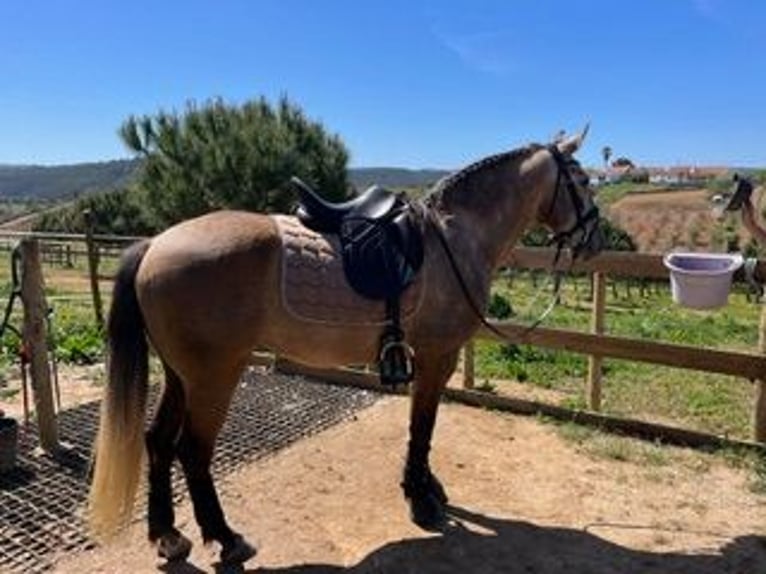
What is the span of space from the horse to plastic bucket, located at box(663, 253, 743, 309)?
1217mm

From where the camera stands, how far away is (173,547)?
3697mm

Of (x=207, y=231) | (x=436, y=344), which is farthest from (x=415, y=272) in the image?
(x=207, y=231)

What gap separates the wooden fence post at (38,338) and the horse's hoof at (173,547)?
1.82 meters

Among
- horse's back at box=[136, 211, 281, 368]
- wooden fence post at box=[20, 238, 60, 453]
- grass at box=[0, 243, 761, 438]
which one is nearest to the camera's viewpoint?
horse's back at box=[136, 211, 281, 368]

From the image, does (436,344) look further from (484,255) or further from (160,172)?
(160,172)

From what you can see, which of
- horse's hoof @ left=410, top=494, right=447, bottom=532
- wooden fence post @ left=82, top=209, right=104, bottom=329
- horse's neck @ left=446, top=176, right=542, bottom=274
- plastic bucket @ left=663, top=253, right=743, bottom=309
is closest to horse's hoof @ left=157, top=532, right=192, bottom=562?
horse's hoof @ left=410, top=494, right=447, bottom=532

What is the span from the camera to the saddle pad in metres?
3.65

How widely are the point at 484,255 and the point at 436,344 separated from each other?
0.61m

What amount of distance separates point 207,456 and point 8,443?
1.83 meters

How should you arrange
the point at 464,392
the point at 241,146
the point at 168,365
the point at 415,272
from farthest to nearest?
the point at 241,146
the point at 464,392
the point at 415,272
the point at 168,365

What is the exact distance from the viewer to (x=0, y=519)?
13.6 feet

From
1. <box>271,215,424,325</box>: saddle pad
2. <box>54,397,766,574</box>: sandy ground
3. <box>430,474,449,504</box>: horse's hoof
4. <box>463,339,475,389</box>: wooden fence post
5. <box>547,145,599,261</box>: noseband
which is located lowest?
<box>54,397,766,574</box>: sandy ground

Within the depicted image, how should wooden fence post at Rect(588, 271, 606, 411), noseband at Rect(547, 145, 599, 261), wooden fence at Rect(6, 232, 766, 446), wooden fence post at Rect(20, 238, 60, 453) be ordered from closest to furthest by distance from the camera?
noseband at Rect(547, 145, 599, 261)
wooden fence post at Rect(20, 238, 60, 453)
wooden fence at Rect(6, 232, 766, 446)
wooden fence post at Rect(588, 271, 606, 411)

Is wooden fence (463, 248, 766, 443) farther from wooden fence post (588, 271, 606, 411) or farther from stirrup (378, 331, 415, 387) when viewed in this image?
stirrup (378, 331, 415, 387)
